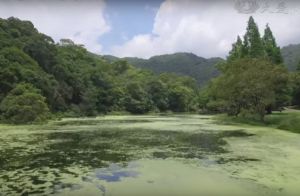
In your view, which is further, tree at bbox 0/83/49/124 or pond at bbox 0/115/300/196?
tree at bbox 0/83/49/124

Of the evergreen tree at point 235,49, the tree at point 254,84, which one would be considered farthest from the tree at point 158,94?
the tree at point 254,84

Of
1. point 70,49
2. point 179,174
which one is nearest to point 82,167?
point 179,174

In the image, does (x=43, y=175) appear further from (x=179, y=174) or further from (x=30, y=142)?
(x=30, y=142)

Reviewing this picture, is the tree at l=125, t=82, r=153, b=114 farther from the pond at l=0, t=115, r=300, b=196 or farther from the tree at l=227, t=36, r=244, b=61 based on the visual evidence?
the pond at l=0, t=115, r=300, b=196

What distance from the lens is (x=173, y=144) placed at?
24.5 meters

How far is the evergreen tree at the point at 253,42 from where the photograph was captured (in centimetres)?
6031

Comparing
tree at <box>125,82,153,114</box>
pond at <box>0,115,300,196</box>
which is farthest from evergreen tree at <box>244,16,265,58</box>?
tree at <box>125,82,153,114</box>

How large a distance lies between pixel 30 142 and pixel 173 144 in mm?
8648

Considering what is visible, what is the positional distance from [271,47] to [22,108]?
37.8 meters

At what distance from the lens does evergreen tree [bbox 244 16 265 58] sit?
60.3 meters

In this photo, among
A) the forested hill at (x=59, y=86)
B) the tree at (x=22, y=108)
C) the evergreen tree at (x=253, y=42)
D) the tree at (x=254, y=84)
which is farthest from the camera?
the evergreen tree at (x=253, y=42)

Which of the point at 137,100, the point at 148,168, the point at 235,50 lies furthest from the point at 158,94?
the point at 148,168

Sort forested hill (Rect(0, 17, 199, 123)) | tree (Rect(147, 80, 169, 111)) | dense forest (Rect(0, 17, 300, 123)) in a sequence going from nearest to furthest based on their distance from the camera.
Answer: dense forest (Rect(0, 17, 300, 123)) → forested hill (Rect(0, 17, 199, 123)) → tree (Rect(147, 80, 169, 111))

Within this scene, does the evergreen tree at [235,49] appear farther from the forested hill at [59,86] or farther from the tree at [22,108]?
the tree at [22,108]
